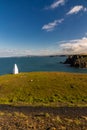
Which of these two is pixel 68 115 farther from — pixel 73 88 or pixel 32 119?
pixel 73 88

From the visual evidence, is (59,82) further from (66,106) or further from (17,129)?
(17,129)

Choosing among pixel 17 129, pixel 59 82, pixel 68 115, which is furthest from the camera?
pixel 59 82

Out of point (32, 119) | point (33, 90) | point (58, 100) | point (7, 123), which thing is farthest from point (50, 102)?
point (7, 123)

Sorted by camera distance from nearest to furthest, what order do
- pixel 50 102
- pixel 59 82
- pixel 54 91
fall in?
pixel 50 102 < pixel 54 91 < pixel 59 82

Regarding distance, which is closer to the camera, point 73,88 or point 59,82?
point 73,88

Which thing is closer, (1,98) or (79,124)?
(79,124)

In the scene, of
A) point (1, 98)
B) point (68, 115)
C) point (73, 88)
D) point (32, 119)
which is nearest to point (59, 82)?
point (73, 88)
